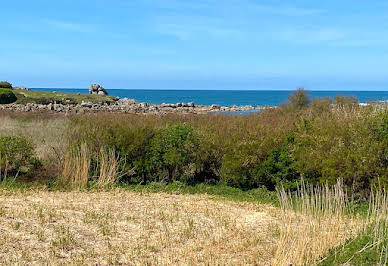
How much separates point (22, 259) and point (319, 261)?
11.7 feet

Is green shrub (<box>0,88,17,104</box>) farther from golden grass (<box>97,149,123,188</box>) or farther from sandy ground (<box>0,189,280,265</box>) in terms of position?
sandy ground (<box>0,189,280,265</box>)

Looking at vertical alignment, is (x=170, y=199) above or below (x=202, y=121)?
below

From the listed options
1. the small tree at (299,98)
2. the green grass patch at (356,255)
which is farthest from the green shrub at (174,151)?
the small tree at (299,98)

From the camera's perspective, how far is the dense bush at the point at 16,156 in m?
11.4

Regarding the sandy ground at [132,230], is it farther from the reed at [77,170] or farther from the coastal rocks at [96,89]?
the coastal rocks at [96,89]

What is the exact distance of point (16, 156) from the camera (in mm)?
11570

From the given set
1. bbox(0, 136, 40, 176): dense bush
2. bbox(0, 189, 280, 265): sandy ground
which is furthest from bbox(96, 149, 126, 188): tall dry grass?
bbox(0, 136, 40, 176): dense bush

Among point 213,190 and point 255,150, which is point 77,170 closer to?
point 213,190

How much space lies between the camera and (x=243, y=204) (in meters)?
9.77

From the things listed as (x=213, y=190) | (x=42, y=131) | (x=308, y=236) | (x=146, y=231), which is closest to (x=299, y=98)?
(x=42, y=131)

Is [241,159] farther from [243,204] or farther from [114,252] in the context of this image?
Answer: [114,252]

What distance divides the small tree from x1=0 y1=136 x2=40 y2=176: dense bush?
571 inches

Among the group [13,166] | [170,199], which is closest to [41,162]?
[13,166]

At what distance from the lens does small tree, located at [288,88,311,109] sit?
23448 millimetres
